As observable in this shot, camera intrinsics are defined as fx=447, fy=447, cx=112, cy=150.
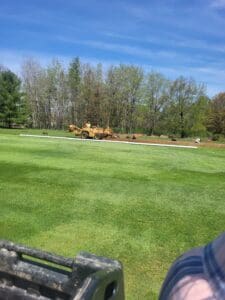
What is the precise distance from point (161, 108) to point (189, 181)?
1730 inches

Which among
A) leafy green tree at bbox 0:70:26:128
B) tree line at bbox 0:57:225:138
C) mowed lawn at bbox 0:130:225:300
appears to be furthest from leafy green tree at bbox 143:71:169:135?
mowed lawn at bbox 0:130:225:300

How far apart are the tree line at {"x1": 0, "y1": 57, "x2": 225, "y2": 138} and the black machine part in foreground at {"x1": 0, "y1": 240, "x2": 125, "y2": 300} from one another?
46.1 metres

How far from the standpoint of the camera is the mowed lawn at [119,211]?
5.08 m

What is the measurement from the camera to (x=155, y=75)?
2023 inches

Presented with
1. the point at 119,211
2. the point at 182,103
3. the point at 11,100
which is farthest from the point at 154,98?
the point at 119,211

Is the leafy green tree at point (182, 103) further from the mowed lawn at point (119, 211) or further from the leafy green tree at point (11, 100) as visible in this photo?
the mowed lawn at point (119, 211)

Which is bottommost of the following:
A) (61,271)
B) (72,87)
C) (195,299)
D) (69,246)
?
(69,246)

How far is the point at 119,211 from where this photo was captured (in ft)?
22.3

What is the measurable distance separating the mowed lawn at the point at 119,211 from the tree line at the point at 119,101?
126 feet

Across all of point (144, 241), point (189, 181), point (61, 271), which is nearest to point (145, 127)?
point (189, 181)

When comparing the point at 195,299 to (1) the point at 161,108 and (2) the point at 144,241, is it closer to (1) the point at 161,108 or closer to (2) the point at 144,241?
(2) the point at 144,241

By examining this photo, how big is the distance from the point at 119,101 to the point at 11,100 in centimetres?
1280

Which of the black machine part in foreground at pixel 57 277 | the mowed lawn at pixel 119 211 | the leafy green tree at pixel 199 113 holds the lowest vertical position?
the mowed lawn at pixel 119 211

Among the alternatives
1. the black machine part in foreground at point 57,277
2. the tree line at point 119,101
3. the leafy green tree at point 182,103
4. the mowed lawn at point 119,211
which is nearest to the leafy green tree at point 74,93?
the tree line at point 119,101
